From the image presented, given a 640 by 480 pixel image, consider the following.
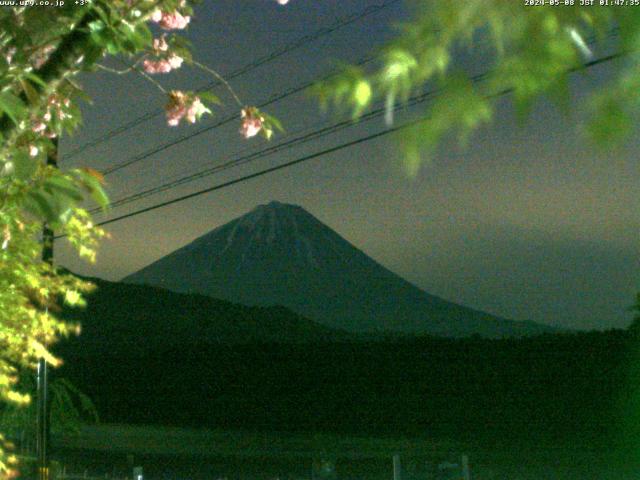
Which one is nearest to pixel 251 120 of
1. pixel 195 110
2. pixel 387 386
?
pixel 195 110

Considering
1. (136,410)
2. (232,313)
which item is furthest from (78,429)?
(232,313)

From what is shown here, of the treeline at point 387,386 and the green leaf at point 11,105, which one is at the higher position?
the treeline at point 387,386

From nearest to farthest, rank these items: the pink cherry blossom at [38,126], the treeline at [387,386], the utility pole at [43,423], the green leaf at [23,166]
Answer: the green leaf at [23,166]
the pink cherry blossom at [38,126]
the utility pole at [43,423]
the treeline at [387,386]

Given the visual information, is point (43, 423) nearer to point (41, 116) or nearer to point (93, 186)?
point (41, 116)

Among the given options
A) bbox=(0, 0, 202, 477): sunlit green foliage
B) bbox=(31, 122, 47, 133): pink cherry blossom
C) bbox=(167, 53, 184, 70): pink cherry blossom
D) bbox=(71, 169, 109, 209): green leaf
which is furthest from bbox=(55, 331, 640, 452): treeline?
bbox=(71, 169, 109, 209): green leaf

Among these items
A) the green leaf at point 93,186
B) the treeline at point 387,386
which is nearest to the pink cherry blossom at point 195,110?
the green leaf at point 93,186

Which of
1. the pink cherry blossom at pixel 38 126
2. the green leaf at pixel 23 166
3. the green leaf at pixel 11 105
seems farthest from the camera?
the pink cherry blossom at pixel 38 126

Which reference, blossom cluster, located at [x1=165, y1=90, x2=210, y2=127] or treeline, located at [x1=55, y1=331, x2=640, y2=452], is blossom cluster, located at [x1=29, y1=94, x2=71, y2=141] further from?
treeline, located at [x1=55, y1=331, x2=640, y2=452]

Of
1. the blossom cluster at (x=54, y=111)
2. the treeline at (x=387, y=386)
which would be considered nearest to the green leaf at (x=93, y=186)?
the blossom cluster at (x=54, y=111)

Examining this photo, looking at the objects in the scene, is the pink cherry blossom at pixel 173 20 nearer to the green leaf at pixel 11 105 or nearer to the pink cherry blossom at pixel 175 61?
the pink cherry blossom at pixel 175 61

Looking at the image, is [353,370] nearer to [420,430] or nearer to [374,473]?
[420,430]

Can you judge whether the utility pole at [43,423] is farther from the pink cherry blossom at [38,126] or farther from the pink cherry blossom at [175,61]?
the pink cherry blossom at [175,61]

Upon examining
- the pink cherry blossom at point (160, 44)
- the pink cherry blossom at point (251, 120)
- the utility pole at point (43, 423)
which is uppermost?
the pink cherry blossom at point (160, 44)

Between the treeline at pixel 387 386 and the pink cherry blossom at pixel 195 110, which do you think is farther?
the treeline at pixel 387 386
